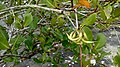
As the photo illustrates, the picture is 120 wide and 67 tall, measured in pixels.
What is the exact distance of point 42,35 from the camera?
1482 millimetres

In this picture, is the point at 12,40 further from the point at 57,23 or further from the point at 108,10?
the point at 108,10

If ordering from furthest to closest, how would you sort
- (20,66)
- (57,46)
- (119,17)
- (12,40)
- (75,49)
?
1. (20,66)
2. (57,46)
3. (75,49)
4. (12,40)
5. (119,17)

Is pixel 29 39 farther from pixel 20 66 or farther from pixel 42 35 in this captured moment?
pixel 20 66

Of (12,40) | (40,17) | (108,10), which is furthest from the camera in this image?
(40,17)

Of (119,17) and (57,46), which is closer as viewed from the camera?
(119,17)

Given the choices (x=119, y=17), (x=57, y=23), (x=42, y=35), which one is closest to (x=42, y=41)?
(x=42, y=35)

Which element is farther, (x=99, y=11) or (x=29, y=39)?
(x=29, y=39)

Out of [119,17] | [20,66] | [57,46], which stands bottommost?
[20,66]

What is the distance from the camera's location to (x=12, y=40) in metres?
1.25

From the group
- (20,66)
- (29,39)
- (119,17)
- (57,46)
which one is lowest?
(20,66)

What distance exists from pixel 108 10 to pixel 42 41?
22.4 inches

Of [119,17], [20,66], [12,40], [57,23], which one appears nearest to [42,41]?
[57,23]

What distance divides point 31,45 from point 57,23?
0.17 m

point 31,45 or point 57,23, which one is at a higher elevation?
point 57,23
